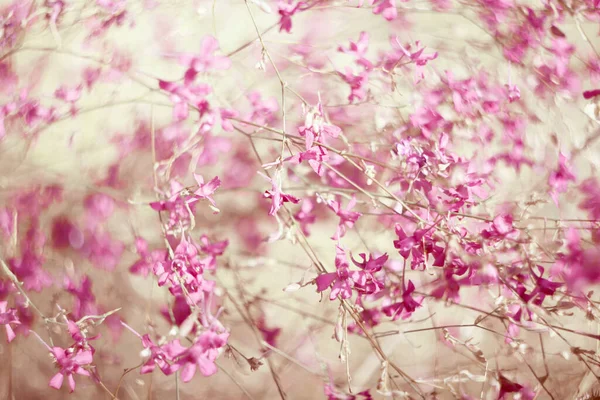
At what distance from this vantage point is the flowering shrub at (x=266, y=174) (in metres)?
1.06

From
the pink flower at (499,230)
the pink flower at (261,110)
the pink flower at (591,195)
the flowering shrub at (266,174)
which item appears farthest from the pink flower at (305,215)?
the pink flower at (591,195)

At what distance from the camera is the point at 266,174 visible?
1.03 metres

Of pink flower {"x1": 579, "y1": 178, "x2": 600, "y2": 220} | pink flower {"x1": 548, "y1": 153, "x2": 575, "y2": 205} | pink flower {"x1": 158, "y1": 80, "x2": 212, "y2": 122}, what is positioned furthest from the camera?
pink flower {"x1": 579, "y1": 178, "x2": 600, "y2": 220}

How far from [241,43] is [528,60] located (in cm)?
69

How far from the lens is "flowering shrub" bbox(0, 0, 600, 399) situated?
1.06m

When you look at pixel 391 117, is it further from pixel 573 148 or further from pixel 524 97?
pixel 573 148

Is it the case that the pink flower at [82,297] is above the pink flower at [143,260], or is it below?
below

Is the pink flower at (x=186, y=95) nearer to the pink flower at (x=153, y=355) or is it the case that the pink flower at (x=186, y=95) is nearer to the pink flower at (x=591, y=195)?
the pink flower at (x=153, y=355)

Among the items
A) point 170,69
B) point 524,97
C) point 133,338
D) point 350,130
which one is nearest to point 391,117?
point 350,130

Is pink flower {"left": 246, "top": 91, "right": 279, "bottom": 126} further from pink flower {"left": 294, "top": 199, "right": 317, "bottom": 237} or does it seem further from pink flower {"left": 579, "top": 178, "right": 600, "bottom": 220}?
pink flower {"left": 579, "top": 178, "right": 600, "bottom": 220}

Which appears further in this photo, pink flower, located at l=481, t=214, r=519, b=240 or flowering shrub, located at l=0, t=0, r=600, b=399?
flowering shrub, located at l=0, t=0, r=600, b=399

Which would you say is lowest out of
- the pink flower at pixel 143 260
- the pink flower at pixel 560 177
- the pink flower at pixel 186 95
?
the pink flower at pixel 143 260

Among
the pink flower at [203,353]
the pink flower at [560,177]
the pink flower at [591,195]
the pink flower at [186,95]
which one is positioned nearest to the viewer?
the pink flower at [203,353]

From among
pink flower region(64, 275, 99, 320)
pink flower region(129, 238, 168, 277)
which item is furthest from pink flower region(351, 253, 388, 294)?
pink flower region(64, 275, 99, 320)
